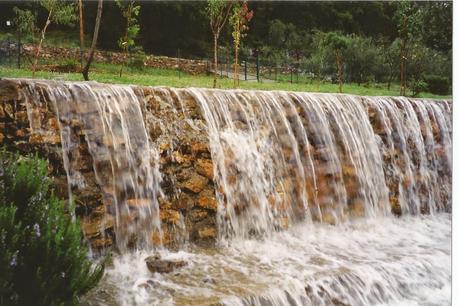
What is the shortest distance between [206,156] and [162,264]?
77.9 inches

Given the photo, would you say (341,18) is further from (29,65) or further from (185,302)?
(185,302)

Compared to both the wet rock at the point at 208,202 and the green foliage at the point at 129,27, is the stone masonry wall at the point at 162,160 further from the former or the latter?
the green foliage at the point at 129,27

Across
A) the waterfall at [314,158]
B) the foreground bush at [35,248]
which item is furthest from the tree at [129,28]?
the foreground bush at [35,248]

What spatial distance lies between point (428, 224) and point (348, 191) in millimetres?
1866

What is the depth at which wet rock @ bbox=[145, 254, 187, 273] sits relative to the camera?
5.66m

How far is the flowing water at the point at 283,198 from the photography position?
557 cm

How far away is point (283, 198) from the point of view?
776 centimetres

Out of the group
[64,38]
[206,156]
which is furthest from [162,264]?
[64,38]

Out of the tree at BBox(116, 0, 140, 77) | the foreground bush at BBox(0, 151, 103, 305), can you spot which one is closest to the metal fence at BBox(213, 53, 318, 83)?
the tree at BBox(116, 0, 140, 77)

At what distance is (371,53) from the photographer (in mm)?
30609

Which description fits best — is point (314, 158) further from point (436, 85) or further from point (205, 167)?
point (436, 85)

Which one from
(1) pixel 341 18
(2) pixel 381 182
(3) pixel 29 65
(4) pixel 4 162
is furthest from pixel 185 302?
(1) pixel 341 18

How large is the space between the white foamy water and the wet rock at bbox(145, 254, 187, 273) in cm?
7

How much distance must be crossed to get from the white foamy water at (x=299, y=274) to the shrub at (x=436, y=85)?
1724 cm
